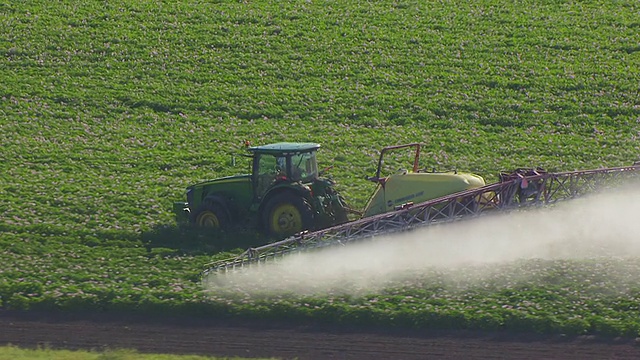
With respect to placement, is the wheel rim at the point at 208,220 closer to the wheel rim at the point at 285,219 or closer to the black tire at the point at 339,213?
the wheel rim at the point at 285,219

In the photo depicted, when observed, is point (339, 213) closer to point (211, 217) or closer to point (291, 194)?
point (291, 194)

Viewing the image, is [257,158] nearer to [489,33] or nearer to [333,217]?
[333,217]

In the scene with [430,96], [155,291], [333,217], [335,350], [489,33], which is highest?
[489,33]

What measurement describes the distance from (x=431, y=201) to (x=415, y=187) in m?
1.00

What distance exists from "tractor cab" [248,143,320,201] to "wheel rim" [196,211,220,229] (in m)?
1.13

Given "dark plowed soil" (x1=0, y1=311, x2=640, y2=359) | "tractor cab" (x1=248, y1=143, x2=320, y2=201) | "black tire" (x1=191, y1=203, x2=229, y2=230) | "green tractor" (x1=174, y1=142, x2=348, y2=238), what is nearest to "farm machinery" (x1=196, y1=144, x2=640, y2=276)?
"green tractor" (x1=174, y1=142, x2=348, y2=238)

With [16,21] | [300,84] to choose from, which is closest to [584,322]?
[300,84]

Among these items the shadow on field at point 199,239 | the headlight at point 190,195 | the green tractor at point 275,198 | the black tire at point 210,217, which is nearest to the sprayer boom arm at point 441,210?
the green tractor at point 275,198

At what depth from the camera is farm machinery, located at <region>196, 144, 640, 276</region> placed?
21.2 meters

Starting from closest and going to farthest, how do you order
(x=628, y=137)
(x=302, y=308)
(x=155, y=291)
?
(x=302, y=308)
(x=155, y=291)
(x=628, y=137)

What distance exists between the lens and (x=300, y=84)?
40.8 m

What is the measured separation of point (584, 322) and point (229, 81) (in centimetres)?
2645

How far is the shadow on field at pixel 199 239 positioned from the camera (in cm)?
2283

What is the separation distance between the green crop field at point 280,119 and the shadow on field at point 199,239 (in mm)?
89
